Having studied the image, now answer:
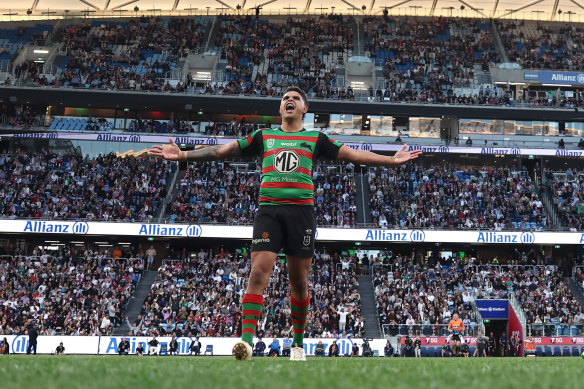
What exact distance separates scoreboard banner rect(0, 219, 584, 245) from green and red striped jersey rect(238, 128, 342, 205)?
106 ft

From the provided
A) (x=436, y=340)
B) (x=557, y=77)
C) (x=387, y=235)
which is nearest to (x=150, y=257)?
(x=387, y=235)

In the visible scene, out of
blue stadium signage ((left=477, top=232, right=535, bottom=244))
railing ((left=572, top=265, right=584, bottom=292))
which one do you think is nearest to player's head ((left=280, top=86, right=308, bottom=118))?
blue stadium signage ((left=477, top=232, right=535, bottom=244))

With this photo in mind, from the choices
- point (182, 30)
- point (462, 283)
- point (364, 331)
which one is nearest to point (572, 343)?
point (462, 283)

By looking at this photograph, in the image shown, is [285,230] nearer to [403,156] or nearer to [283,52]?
[403,156]

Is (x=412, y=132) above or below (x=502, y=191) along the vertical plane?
above

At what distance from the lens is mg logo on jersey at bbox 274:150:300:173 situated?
7895 millimetres

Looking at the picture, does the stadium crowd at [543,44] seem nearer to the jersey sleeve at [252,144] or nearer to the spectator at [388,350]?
the spectator at [388,350]

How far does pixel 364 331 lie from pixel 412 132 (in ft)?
73.2

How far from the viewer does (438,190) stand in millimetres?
46281

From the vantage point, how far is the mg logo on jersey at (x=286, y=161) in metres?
7.89

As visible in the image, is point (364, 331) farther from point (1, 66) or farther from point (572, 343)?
point (1, 66)

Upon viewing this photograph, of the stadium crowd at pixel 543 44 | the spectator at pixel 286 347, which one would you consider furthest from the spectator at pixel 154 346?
the stadium crowd at pixel 543 44

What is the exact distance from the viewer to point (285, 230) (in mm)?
7840

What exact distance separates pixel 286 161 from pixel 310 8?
59.1 m
